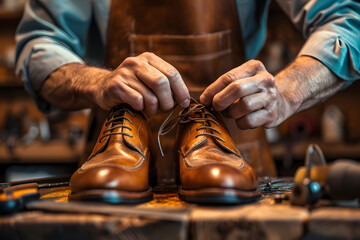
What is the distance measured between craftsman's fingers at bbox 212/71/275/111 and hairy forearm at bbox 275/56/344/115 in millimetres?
166

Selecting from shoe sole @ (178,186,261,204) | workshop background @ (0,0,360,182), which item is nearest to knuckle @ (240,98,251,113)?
shoe sole @ (178,186,261,204)

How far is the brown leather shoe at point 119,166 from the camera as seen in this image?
23.3 inches

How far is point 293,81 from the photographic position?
97 cm

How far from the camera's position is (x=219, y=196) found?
22.4 inches

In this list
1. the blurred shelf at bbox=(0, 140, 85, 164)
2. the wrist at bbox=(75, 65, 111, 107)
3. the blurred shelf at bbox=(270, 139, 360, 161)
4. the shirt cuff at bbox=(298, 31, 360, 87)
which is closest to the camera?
the wrist at bbox=(75, 65, 111, 107)

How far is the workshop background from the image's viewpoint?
226 centimetres

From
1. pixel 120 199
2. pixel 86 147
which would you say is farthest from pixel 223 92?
pixel 86 147

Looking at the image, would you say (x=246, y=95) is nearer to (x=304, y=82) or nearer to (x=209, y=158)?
(x=209, y=158)

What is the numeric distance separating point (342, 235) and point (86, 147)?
0.84 meters

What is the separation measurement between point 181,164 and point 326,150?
1647mm

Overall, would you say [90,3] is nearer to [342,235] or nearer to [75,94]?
[75,94]

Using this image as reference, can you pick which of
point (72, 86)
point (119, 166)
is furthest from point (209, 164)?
point (72, 86)

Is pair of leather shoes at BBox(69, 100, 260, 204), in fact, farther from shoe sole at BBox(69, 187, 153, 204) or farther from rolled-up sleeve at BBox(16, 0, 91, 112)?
rolled-up sleeve at BBox(16, 0, 91, 112)

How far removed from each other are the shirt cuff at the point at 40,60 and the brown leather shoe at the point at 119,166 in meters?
0.38
